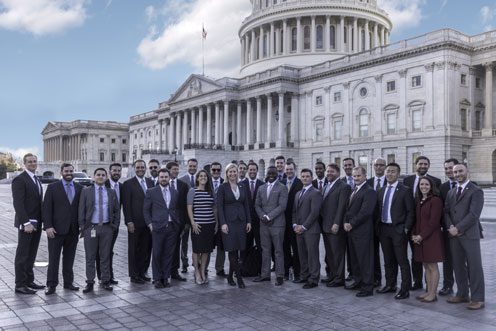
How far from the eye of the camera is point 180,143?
287ft

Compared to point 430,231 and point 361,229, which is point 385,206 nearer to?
point 361,229

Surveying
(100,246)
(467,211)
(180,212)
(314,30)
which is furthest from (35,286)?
(314,30)

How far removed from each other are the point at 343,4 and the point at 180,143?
34157 millimetres

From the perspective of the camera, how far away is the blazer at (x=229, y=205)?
1085 cm

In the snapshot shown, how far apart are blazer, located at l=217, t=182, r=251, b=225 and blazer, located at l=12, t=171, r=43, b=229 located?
11.7ft

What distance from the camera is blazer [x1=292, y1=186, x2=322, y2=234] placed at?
10797 mm

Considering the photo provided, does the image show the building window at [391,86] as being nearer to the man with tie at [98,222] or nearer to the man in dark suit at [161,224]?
the man in dark suit at [161,224]

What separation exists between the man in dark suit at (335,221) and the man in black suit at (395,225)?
29.2 inches

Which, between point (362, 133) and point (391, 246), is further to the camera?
point (362, 133)

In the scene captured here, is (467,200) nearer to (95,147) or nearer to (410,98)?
(410,98)

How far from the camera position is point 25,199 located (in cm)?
1010

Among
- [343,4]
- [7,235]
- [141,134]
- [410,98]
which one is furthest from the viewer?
[141,134]

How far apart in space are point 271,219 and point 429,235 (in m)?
3.17

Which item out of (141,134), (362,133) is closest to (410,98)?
(362,133)
